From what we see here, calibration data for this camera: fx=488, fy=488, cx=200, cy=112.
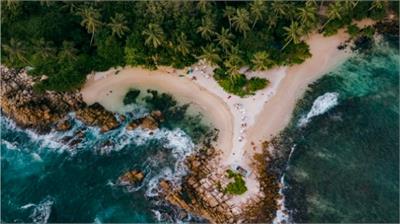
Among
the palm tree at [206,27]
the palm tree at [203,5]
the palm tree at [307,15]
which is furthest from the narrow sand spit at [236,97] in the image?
the palm tree at [203,5]

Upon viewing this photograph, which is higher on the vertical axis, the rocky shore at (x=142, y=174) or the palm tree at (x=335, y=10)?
the palm tree at (x=335, y=10)

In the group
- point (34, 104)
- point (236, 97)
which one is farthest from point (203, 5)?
point (34, 104)

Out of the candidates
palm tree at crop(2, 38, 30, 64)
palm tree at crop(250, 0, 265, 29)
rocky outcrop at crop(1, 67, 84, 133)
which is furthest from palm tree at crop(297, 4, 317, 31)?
palm tree at crop(2, 38, 30, 64)

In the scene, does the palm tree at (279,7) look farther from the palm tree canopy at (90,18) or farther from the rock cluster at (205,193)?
the palm tree canopy at (90,18)

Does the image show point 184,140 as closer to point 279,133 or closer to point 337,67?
point 279,133

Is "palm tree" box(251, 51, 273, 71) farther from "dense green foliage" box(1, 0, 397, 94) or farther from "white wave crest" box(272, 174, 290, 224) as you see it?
"white wave crest" box(272, 174, 290, 224)

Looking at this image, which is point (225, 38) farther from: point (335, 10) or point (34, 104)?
point (34, 104)
